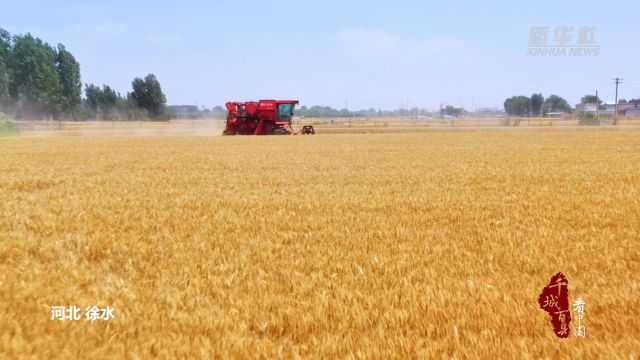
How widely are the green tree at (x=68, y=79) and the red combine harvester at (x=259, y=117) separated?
2244 inches

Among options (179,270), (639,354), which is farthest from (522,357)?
(179,270)

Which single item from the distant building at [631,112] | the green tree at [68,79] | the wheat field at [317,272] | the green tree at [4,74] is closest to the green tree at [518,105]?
the distant building at [631,112]

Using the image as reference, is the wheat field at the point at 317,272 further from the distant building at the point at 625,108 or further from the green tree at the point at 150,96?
the distant building at the point at 625,108

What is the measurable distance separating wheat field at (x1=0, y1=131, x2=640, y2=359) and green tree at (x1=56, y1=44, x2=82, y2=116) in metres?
83.6

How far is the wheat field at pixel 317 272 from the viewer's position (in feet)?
8.02

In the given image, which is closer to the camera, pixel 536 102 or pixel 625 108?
pixel 625 108

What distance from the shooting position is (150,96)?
95500 millimetres

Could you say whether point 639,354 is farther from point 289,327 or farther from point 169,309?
point 169,309

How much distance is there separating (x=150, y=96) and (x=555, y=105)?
5076 inches

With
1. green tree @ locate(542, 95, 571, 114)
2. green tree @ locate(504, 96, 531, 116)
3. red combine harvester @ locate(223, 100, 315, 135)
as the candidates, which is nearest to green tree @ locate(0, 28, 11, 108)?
red combine harvester @ locate(223, 100, 315, 135)

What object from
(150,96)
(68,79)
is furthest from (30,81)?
(150,96)

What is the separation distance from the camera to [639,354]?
7.55 feet

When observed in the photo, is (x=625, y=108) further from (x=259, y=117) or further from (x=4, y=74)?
(x=4, y=74)

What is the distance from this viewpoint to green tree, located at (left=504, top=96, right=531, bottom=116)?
144 m
